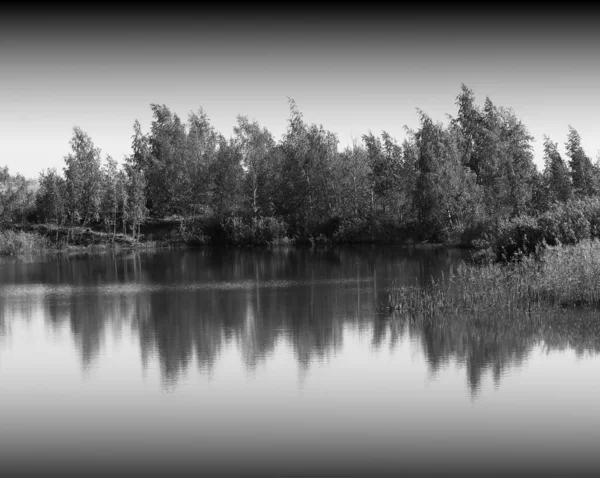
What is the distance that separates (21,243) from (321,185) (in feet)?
87.5

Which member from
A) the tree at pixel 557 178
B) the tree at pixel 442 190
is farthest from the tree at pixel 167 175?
the tree at pixel 557 178

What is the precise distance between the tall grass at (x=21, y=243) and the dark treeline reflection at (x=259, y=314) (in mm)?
14689

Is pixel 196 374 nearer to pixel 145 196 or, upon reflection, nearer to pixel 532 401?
pixel 532 401

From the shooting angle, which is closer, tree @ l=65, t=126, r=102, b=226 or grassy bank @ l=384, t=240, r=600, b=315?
grassy bank @ l=384, t=240, r=600, b=315

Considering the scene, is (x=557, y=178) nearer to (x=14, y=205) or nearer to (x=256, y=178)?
(x=256, y=178)

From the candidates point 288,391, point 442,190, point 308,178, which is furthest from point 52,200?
point 288,391

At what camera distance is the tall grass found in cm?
6366

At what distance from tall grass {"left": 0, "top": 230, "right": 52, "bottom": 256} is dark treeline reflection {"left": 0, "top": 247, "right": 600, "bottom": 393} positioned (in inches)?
578

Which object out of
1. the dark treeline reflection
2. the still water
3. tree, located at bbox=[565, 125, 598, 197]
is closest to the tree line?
tree, located at bbox=[565, 125, 598, 197]

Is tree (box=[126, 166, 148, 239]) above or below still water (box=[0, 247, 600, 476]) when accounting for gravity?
above

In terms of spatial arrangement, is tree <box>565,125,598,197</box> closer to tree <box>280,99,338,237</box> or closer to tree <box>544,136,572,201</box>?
tree <box>544,136,572,201</box>

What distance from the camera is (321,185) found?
69.2 m

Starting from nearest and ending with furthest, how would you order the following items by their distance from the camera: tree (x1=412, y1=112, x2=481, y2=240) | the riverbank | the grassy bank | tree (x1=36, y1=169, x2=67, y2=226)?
the grassy bank → tree (x1=412, y1=112, x2=481, y2=240) → the riverbank → tree (x1=36, y1=169, x2=67, y2=226)

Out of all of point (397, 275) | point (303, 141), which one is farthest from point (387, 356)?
point (303, 141)
